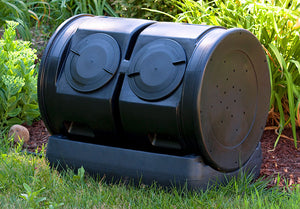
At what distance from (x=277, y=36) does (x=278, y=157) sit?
79cm

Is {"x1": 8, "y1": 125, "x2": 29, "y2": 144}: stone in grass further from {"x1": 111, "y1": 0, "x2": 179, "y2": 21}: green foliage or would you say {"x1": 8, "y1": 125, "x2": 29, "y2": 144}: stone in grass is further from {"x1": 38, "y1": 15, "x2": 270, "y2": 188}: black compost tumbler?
{"x1": 111, "y1": 0, "x2": 179, "y2": 21}: green foliage

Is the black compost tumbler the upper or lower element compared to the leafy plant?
upper

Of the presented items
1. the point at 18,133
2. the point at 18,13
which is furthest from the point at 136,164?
the point at 18,13

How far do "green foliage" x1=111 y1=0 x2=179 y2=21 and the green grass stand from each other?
2.13m

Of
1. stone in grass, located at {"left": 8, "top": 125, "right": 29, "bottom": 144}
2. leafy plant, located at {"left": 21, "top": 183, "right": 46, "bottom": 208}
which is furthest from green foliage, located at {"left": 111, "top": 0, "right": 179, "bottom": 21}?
leafy plant, located at {"left": 21, "top": 183, "right": 46, "bottom": 208}

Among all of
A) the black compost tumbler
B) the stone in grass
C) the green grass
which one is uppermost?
the black compost tumbler

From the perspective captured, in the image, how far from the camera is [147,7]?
450 centimetres

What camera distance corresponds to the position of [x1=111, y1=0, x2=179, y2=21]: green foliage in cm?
440

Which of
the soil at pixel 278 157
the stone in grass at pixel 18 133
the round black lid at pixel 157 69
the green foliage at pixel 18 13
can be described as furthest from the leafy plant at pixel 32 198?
the green foliage at pixel 18 13

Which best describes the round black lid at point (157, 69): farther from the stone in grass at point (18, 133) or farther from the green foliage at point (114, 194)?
the stone in grass at point (18, 133)

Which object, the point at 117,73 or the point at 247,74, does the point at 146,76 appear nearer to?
the point at 117,73

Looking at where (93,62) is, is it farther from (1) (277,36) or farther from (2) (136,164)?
(1) (277,36)

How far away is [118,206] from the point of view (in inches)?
92.8

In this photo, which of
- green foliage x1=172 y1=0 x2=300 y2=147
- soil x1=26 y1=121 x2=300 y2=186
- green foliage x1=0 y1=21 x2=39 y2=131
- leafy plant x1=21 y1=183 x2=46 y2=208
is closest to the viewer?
leafy plant x1=21 y1=183 x2=46 y2=208
